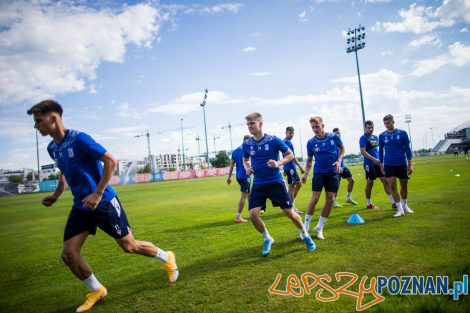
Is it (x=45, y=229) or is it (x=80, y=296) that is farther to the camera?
(x=45, y=229)

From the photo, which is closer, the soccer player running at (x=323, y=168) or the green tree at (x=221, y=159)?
the soccer player running at (x=323, y=168)

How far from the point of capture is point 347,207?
10.6m

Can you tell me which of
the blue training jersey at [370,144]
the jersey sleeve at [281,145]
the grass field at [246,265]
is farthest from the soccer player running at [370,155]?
the jersey sleeve at [281,145]

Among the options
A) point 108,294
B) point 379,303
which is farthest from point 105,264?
point 379,303

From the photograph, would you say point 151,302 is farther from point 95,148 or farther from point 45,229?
point 45,229

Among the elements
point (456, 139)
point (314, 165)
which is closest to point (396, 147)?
point (314, 165)

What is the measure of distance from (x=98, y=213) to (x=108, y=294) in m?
1.38

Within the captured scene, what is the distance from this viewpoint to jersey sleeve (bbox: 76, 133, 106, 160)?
3.91 meters

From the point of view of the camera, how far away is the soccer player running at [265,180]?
18.5ft

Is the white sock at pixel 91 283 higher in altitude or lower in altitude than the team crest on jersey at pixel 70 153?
lower

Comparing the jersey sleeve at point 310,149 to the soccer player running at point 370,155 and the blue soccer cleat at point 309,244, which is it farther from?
the soccer player running at point 370,155

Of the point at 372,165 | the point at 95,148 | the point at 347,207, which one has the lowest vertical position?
the point at 347,207

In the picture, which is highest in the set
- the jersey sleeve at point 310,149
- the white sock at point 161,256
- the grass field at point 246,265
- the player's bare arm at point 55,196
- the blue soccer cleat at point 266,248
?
the jersey sleeve at point 310,149

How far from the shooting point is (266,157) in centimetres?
577
